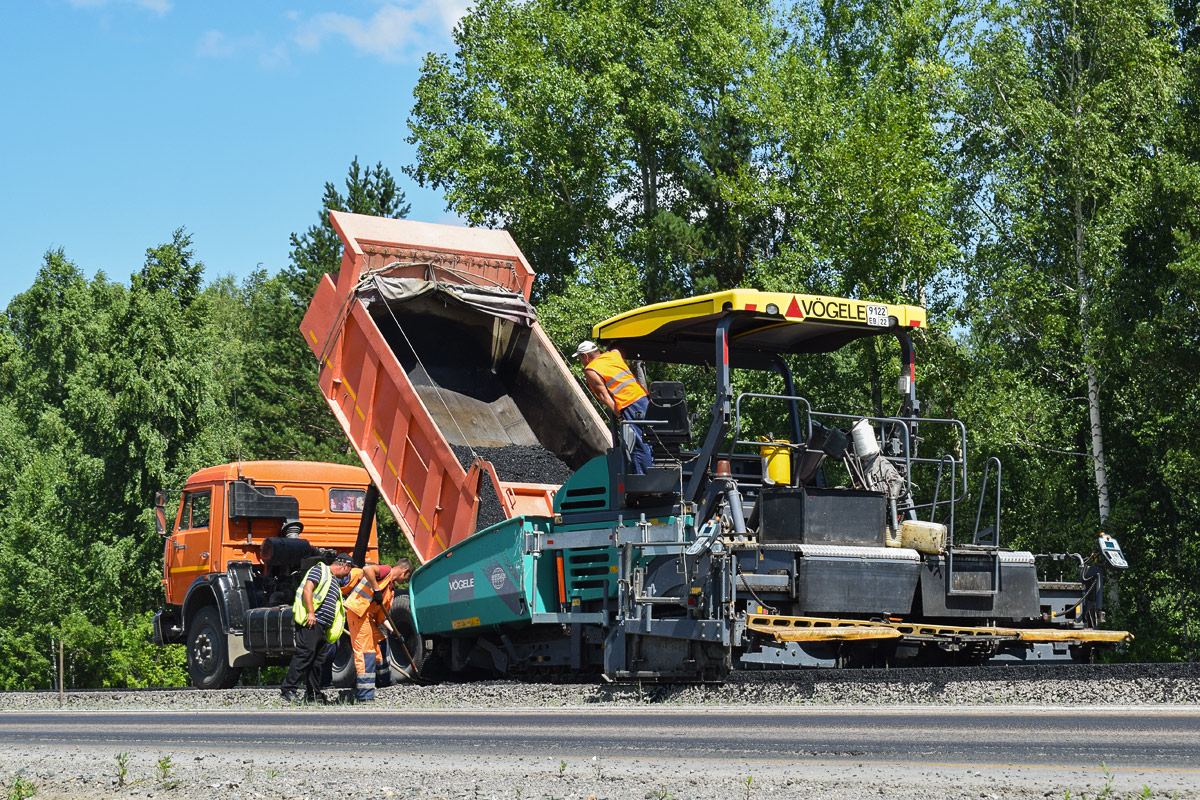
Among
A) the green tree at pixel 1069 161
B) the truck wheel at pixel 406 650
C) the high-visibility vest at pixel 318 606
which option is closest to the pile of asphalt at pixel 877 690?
the high-visibility vest at pixel 318 606

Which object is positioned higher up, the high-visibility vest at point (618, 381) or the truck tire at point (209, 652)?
the high-visibility vest at point (618, 381)

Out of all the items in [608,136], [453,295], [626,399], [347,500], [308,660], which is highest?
[608,136]

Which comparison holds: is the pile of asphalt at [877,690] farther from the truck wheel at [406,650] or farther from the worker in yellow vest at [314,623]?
the truck wheel at [406,650]

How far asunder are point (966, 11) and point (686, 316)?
64.2 feet

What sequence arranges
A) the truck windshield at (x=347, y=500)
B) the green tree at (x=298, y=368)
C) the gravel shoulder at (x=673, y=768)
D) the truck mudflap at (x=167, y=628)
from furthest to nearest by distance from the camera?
the green tree at (x=298, y=368) → the truck windshield at (x=347, y=500) → the truck mudflap at (x=167, y=628) → the gravel shoulder at (x=673, y=768)

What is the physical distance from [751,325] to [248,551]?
715cm

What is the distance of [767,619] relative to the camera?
8.12 meters

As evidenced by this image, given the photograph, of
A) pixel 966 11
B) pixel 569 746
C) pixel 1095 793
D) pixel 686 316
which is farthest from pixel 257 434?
pixel 1095 793

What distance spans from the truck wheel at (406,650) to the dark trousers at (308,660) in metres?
0.92

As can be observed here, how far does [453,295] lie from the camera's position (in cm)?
1317

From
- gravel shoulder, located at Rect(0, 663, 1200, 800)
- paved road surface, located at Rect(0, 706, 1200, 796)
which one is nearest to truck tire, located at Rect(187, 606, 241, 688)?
gravel shoulder, located at Rect(0, 663, 1200, 800)

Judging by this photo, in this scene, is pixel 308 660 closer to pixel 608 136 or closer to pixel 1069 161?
pixel 1069 161

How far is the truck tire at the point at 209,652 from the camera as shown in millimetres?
13438

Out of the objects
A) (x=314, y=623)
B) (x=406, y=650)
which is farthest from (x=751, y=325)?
(x=406, y=650)
